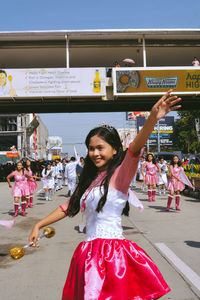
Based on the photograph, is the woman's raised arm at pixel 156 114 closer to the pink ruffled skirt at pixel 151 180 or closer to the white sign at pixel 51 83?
the pink ruffled skirt at pixel 151 180

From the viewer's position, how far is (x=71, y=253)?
616 cm

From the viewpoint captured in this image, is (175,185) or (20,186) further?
(175,185)

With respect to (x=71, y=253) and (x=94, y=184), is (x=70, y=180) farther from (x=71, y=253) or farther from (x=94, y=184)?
(x=94, y=184)

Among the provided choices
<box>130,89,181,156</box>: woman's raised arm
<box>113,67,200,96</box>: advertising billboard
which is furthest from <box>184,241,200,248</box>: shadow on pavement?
<box>113,67,200,96</box>: advertising billboard

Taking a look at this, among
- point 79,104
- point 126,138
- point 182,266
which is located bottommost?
point 182,266

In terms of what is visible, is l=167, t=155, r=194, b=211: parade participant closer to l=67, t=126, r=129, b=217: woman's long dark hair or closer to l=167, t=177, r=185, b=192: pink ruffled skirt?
l=167, t=177, r=185, b=192: pink ruffled skirt

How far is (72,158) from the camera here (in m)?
17.2

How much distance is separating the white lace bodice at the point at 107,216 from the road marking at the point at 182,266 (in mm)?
2435

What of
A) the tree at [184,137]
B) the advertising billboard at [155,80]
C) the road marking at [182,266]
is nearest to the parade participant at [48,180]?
the advertising billboard at [155,80]

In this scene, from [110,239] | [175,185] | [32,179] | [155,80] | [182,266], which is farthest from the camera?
[155,80]

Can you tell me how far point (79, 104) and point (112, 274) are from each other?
710 inches

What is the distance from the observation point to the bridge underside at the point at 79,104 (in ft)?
63.6

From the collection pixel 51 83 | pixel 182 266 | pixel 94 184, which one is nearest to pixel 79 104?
pixel 51 83

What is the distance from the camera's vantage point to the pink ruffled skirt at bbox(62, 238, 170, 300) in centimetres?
215
